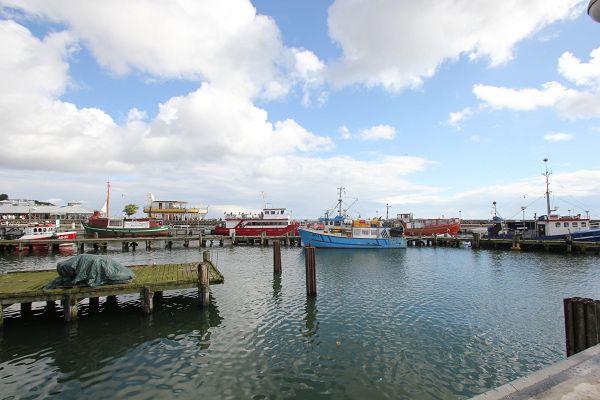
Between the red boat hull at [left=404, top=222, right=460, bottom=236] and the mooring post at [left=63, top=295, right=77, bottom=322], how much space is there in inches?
2749

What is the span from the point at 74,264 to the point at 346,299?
566 inches

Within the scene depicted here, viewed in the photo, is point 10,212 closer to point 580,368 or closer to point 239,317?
point 239,317

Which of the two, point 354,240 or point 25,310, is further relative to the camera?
point 354,240

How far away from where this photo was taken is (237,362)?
11.0 metres

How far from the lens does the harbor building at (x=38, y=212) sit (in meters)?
84.4

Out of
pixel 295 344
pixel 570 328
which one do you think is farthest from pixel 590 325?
pixel 295 344

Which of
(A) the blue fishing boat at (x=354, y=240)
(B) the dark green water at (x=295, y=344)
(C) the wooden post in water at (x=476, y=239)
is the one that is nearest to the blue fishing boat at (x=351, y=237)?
(A) the blue fishing boat at (x=354, y=240)

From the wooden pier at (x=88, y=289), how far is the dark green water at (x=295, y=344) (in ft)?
2.97

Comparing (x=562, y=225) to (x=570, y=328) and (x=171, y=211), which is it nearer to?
(x=570, y=328)

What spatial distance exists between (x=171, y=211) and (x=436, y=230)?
68523 millimetres

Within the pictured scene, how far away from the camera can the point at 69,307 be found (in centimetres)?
1457

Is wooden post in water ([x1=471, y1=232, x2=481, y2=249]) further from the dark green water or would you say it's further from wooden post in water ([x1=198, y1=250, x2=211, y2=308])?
wooden post in water ([x1=198, y1=250, x2=211, y2=308])

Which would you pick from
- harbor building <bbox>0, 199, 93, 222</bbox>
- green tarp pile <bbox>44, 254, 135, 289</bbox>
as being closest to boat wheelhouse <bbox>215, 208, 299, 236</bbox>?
green tarp pile <bbox>44, 254, 135, 289</bbox>

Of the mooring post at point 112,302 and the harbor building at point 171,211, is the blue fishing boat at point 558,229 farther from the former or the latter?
the harbor building at point 171,211
